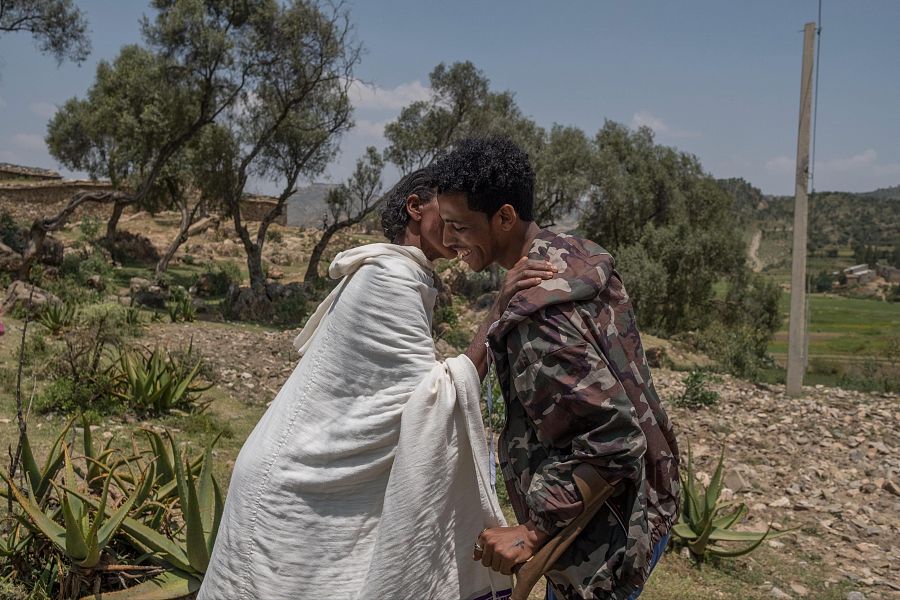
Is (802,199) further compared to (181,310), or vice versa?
(181,310)

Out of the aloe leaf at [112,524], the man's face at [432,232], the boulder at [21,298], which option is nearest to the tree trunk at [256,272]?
the boulder at [21,298]

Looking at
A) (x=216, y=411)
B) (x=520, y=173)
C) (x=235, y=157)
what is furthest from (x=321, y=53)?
(x=520, y=173)

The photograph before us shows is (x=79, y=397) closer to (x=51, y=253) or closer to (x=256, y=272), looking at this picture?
(x=256, y=272)

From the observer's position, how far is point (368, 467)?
1.69m

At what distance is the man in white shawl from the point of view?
5.44ft

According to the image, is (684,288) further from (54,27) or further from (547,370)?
(547,370)

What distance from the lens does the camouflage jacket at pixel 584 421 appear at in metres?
1.48

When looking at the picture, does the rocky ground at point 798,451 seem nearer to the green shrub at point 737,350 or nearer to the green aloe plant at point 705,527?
the green aloe plant at point 705,527

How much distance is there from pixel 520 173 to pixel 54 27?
61.4 ft

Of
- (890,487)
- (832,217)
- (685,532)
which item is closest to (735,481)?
(890,487)

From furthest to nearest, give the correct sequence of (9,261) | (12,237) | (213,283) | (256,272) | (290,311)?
1. (213,283)
2. (256,272)
3. (12,237)
4. (290,311)
5. (9,261)

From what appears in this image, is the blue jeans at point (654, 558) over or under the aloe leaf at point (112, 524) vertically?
over

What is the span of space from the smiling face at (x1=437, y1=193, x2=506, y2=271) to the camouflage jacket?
0.10 meters

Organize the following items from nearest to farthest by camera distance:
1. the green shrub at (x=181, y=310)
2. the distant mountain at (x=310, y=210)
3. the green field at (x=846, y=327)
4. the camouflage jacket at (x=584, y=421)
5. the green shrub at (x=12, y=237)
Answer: the camouflage jacket at (x=584, y=421)
the green shrub at (x=181, y=310)
the green shrub at (x=12, y=237)
the distant mountain at (x=310, y=210)
the green field at (x=846, y=327)
